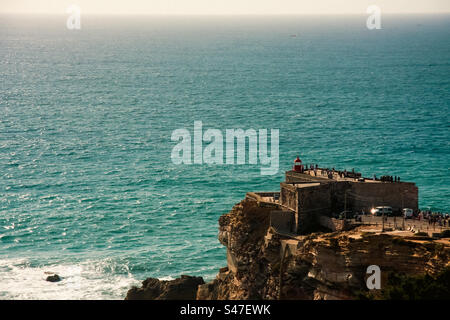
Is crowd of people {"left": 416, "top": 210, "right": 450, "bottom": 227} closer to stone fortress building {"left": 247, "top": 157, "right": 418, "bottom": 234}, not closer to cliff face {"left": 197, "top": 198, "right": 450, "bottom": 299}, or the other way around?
stone fortress building {"left": 247, "top": 157, "right": 418, "bottom": 234}

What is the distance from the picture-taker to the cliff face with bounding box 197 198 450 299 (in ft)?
184

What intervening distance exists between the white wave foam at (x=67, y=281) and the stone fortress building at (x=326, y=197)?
1796cm

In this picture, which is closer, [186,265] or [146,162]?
[186,265]

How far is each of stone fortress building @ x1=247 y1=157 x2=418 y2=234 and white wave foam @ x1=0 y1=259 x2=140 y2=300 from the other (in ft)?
58.9

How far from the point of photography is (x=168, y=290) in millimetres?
72812

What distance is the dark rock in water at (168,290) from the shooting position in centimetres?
7281

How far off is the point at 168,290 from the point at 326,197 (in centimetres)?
1589

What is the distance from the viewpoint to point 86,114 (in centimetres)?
17650

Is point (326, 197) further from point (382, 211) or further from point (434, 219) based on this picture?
point (434, 219)

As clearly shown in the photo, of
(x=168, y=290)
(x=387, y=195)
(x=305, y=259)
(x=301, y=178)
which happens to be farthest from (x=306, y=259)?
(x=168, y=290)

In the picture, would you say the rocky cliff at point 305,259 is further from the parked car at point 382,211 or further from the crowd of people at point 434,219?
the crowd of people at point 434,219
